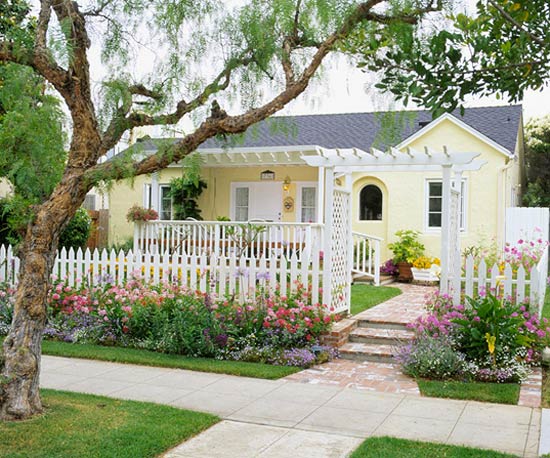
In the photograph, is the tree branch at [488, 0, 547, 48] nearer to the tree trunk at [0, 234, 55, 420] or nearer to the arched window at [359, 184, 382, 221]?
the tree trunk at [0, 234, 55, 420]

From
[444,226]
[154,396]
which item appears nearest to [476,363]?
[444,226]

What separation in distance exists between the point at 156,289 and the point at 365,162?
3.66 m

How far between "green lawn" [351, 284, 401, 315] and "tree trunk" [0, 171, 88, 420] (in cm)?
597

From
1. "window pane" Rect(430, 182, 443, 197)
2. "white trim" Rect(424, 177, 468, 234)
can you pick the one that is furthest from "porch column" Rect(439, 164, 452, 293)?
"window pane" Rect(430, 182, 443, 197)

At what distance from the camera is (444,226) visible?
892cm

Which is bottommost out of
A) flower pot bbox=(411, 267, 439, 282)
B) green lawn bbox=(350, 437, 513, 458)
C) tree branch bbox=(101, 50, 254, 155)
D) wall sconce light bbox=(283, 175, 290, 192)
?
green lawn bbox=(350, 437, 513, 458)

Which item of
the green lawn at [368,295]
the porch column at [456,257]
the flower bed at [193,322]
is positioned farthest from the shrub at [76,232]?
the porch column at [456,257]

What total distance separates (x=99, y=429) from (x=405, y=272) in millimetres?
12431

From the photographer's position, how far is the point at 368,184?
18.2 m

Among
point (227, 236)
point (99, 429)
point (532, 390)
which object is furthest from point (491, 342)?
point (227, 236)

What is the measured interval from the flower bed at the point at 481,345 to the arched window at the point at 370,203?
10212mm

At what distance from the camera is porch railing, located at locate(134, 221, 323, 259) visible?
14445mm

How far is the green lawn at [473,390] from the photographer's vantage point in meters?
6.62

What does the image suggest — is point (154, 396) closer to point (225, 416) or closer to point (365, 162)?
point (225, 416)
